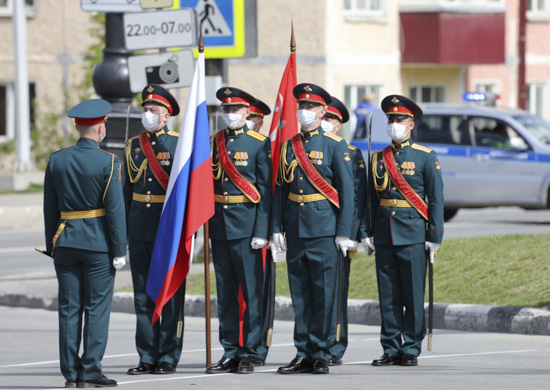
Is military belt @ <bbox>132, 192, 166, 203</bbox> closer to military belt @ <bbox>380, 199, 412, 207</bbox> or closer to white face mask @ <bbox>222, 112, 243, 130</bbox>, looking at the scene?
white face mask @ <bbox>222, 112, 243, 130</bbox>

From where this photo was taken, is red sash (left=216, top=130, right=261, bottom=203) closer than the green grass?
Yes

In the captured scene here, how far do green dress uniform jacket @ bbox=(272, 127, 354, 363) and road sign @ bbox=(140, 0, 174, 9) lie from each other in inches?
191

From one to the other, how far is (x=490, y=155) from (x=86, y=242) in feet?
41.9

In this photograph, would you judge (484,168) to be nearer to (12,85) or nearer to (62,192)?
(62,192)

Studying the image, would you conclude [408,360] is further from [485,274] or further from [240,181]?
[485,274]

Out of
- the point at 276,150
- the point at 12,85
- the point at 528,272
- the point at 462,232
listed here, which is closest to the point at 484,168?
the point at 462,232

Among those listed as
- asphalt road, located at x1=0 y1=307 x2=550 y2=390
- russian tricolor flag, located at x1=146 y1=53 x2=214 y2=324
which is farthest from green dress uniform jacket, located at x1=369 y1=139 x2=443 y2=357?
russian tricolor flag, located at x1=146 y1=53 x2=214 y2=324

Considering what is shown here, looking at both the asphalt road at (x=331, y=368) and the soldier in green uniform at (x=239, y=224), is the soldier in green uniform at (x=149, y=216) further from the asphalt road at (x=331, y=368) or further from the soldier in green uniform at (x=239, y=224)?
the soldier in green uniform at (x=239, y=224)

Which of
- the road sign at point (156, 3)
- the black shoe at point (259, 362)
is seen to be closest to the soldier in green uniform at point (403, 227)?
the black shoe at point (259, 362)

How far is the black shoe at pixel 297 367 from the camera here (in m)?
9.77

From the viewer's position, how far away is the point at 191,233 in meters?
10.0

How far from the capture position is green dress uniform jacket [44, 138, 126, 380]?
364 inches

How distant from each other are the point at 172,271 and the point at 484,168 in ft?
39.3

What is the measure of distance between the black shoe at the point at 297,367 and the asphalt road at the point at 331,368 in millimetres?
89
